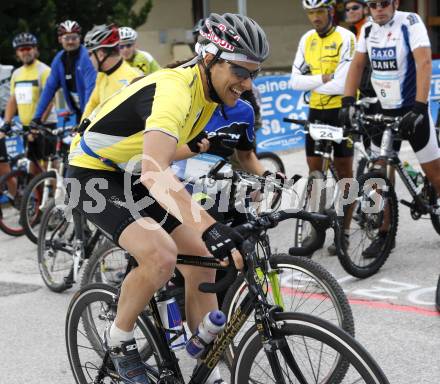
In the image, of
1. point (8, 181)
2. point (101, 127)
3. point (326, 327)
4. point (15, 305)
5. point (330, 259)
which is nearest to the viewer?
point (326, 327)

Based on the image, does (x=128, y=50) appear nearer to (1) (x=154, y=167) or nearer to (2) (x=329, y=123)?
(2) (x=329, y=123)

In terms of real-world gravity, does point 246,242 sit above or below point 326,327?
above

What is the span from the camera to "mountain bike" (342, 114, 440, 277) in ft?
19.8

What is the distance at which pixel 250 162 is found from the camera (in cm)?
483

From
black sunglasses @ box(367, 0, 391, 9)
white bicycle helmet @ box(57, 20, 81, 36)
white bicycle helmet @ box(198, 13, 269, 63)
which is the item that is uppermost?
black sunglasses @ box(367, 0, 391, 9)

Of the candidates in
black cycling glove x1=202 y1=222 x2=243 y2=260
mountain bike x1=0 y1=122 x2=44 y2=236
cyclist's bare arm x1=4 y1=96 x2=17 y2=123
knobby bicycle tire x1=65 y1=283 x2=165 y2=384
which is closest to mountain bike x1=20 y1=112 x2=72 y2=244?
mountain bike x1=0 y1=122 x2=44 y2=236

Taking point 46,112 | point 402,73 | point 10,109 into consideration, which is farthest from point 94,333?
point 10,109

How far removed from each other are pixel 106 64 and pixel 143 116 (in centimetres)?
421

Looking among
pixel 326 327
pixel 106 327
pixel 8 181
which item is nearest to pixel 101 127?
pixel 106 327

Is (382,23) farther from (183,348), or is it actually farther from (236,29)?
(183,348)

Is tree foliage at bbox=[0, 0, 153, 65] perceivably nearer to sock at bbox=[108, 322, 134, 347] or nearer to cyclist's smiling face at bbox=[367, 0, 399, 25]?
cyclist's smiling face at bbox=[367, 0, 399, 25]

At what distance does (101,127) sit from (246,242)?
101 cm

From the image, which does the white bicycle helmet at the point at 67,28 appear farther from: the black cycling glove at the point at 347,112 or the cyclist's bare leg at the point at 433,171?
the cyclist's bare leg at the point at 433,171

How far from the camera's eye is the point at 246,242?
3.07 meters
